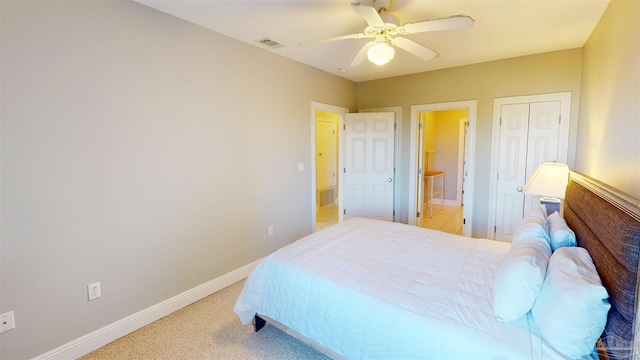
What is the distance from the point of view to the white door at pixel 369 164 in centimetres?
463

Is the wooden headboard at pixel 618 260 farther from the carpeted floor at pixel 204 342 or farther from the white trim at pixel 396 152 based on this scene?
the white trim at pixel 396 152

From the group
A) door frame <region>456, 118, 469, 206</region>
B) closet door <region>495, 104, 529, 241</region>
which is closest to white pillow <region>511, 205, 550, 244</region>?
closet door <region>495, 104, 529, 241</region>

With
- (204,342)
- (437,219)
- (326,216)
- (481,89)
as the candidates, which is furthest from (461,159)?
(204,342)

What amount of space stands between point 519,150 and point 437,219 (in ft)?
7.58

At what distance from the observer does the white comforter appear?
4.43 ft

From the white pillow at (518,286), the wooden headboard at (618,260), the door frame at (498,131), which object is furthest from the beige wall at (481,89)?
the white pillow at (518,286)

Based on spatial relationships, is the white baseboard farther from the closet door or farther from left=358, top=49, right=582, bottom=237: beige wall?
the closet door

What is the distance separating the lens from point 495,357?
123cm

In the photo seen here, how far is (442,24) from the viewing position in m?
1.90

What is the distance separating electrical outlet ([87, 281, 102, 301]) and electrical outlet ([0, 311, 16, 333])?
39 cm

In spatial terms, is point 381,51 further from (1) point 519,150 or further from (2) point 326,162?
(2) point 326,162

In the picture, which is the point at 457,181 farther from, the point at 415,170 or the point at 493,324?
the point at 493,324

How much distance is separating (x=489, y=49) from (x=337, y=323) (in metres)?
3.40

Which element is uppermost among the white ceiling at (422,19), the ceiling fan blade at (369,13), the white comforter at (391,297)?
the white ceiling at (422,19)
